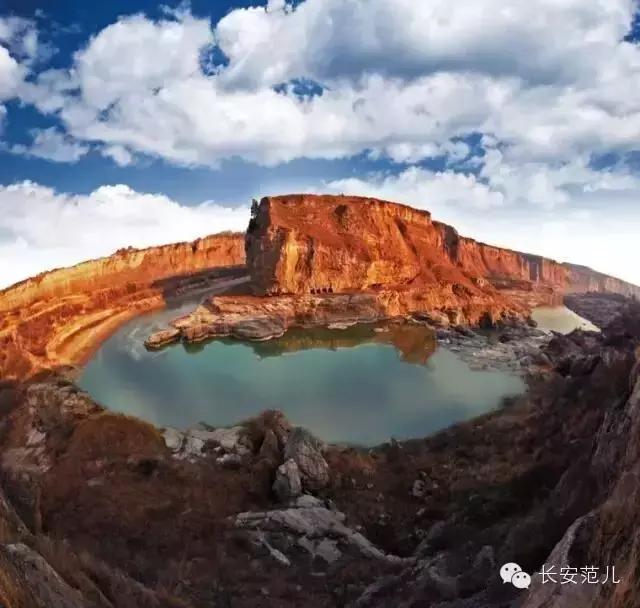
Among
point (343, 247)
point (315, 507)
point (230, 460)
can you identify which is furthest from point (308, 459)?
point (343, 247)

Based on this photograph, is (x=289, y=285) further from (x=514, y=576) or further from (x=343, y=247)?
(x=514, y=576)

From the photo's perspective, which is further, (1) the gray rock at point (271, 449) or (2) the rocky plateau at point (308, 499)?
(1) the gray rock at point (271, 449)

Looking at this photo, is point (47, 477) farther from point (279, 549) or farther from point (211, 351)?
point (211, 351)

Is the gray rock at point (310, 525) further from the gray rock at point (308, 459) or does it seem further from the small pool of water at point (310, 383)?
the small pool of water at point (310, 383)

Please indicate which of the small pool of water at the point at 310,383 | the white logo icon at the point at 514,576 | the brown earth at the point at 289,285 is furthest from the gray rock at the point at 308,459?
the brown earth at the point at 289,285

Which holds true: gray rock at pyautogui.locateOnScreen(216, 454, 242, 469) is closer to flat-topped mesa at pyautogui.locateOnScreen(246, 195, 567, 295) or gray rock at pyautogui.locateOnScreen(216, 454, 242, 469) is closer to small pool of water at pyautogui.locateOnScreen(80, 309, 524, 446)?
small pool of water at pyautogui.locateOnScreen(80, 309, 524, 446)
